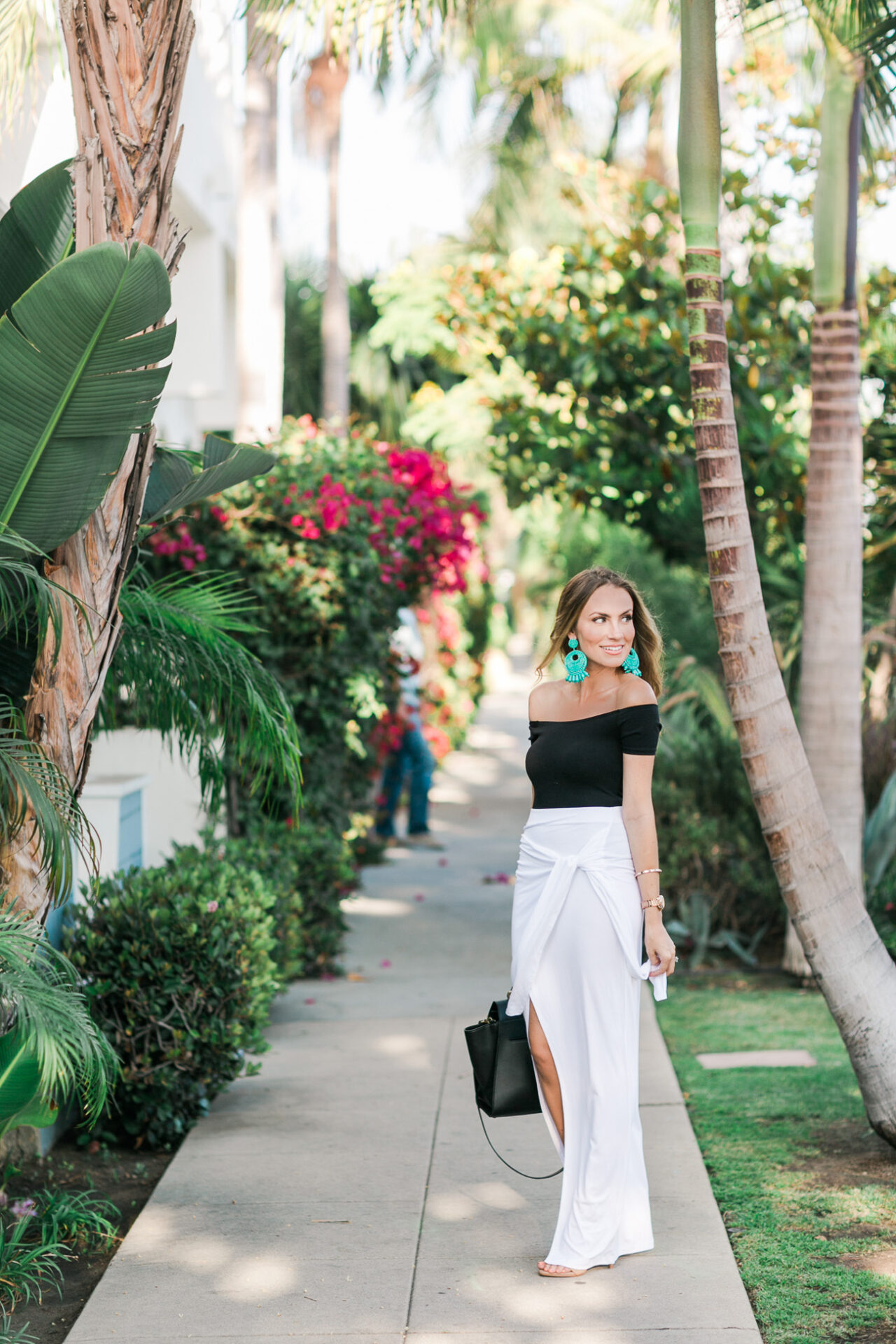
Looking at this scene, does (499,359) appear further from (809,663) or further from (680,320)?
(809,663)

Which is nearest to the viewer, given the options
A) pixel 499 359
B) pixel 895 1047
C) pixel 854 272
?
pixel 895 1047

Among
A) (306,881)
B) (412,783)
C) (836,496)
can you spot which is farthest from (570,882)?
(412,783)

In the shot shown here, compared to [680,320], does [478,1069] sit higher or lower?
lower

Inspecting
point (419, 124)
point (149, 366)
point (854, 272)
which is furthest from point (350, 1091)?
point (419, 124)

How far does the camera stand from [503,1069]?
153 inches

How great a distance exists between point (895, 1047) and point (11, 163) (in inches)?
215

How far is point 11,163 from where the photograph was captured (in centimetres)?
641

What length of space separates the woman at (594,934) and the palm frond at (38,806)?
129 centimetres

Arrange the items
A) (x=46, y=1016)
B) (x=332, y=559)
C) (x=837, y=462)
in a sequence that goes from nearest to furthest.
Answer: (x=46, y=1016) → (x=837, y=462) → (x=332, y=559)

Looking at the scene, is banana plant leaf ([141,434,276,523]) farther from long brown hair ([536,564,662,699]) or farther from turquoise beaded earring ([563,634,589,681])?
turquoise beaded earring ([563,634,589,681])

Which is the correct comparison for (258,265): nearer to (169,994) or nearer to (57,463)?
(169,994)

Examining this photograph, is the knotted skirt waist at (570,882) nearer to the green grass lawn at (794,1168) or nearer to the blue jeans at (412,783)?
the green grass lawn at (794,1168)

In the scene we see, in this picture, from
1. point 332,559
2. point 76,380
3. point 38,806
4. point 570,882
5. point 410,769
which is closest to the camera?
point 38,806

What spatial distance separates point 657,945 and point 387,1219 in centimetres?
135
